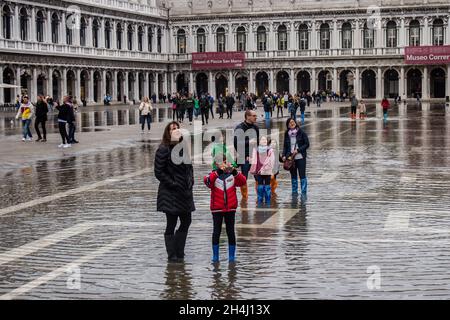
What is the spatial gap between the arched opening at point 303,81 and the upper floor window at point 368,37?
6.95m

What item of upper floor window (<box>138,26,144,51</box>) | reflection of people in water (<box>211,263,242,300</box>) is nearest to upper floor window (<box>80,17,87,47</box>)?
upper floor window (<box>138,26,144,51</box>)

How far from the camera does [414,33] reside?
88562mm

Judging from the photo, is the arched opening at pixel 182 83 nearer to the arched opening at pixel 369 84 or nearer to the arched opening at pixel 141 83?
the arched opening at pixel 141 83

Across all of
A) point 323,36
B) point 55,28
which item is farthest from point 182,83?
point 55,28

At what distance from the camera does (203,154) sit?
991 inches

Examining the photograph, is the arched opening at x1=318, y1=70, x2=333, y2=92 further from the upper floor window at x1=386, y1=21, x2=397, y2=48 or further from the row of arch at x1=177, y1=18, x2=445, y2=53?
the upper floor window at x1=386, y1=21, x2=397, y2=48

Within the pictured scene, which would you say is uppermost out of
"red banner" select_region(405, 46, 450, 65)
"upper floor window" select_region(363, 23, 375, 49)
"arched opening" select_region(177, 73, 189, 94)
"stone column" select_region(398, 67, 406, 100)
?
"upper floor window" select_region(363, 23, 375, 49)

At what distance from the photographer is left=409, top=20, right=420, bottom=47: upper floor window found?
88.2 m

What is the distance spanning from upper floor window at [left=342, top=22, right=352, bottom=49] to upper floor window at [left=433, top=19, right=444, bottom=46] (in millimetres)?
8467

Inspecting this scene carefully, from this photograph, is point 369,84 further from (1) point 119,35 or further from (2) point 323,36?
(1) point 119,35

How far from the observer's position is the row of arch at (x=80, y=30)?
6750 centimetres

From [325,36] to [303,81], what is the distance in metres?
5.52

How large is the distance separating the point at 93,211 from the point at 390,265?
5.89m
